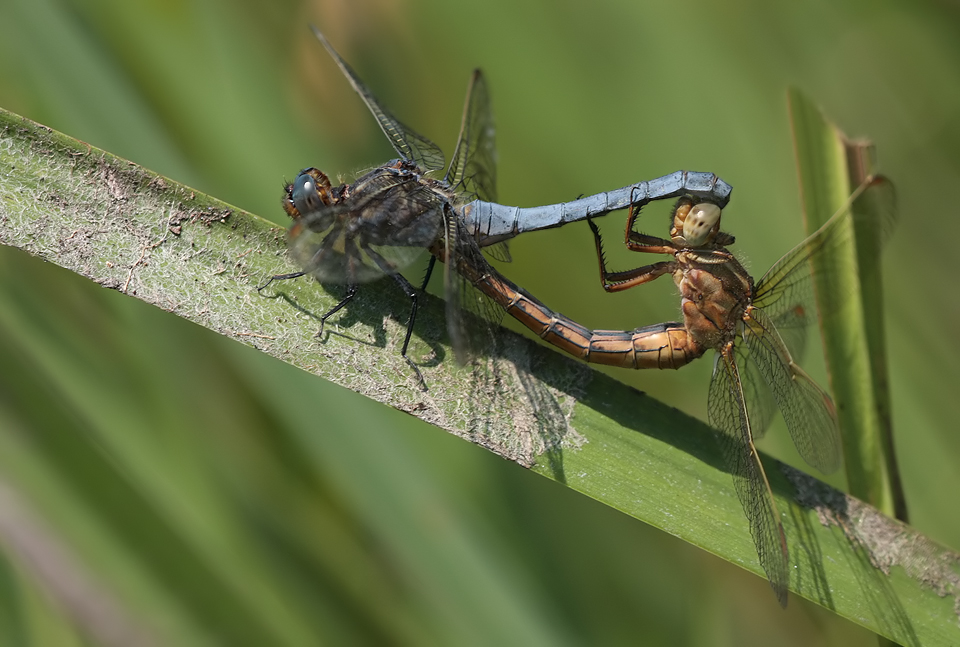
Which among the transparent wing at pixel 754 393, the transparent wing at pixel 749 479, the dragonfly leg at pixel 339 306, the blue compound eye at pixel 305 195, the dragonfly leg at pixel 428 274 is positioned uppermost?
the blue compound eye at pixel 305 195

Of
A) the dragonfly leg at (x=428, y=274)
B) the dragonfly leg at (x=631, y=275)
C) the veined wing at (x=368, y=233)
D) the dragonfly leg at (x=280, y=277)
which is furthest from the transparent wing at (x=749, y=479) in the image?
the dragonfly leg at (x=280, y=277)

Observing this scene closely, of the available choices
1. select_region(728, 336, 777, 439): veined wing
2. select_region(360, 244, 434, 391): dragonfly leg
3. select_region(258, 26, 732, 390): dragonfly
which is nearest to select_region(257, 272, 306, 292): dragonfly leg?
select_region(258, 26, 732, 390): dragonfly

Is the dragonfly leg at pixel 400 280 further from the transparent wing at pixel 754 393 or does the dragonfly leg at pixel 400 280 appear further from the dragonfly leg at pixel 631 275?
the transparent wing at pixel 754 393

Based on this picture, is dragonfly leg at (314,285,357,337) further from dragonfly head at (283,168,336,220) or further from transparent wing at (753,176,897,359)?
transparent wing at (753,176,897,359)

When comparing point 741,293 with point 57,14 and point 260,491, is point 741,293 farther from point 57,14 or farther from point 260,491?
point 57,14

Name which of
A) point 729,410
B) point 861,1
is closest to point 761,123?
point 861,1

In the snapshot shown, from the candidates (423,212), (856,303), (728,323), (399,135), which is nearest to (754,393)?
(728,323)

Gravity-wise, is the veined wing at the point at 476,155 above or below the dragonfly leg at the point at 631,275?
above
